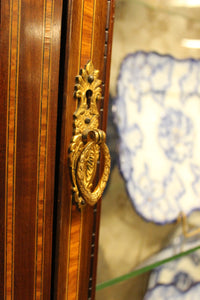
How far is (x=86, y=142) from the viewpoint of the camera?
15.5 inches

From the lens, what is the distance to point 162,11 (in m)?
0.54

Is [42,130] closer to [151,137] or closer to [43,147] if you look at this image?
[43,147]

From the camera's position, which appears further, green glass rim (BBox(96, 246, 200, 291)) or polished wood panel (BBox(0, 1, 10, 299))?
green glass rim (BBox(96, 246, 200, 291))

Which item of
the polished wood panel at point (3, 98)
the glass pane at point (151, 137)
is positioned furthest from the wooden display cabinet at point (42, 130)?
the glass pane at point (151, 137)

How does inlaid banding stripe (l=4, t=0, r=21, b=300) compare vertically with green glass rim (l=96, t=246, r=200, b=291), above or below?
above

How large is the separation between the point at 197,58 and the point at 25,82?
370 mm

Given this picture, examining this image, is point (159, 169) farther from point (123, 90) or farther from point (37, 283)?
point (37, 283)

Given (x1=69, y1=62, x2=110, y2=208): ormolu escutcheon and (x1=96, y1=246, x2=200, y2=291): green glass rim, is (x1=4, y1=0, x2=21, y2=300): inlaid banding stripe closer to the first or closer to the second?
(x1=69, y1=62, x2=110, y2=208): ormolu escutcheon

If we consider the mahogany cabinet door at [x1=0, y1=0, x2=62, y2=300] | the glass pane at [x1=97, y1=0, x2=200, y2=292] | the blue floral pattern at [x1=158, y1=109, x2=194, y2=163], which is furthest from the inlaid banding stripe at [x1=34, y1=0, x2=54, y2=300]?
the blue floral pattern at [x1=158, y1=109, x2=194, y2=163]

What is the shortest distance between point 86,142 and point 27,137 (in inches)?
2.9

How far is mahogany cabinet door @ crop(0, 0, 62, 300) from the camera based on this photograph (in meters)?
0.32

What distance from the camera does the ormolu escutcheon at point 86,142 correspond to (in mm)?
374

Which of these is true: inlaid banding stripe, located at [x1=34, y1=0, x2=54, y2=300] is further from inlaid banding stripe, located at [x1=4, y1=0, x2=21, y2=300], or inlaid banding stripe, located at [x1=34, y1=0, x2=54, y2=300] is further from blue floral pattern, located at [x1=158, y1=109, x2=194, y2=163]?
blue floral pattern, located at [x1=158, y1=109, x2=194, y2=163]

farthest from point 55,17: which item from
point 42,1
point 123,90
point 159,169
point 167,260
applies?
point 167,260
